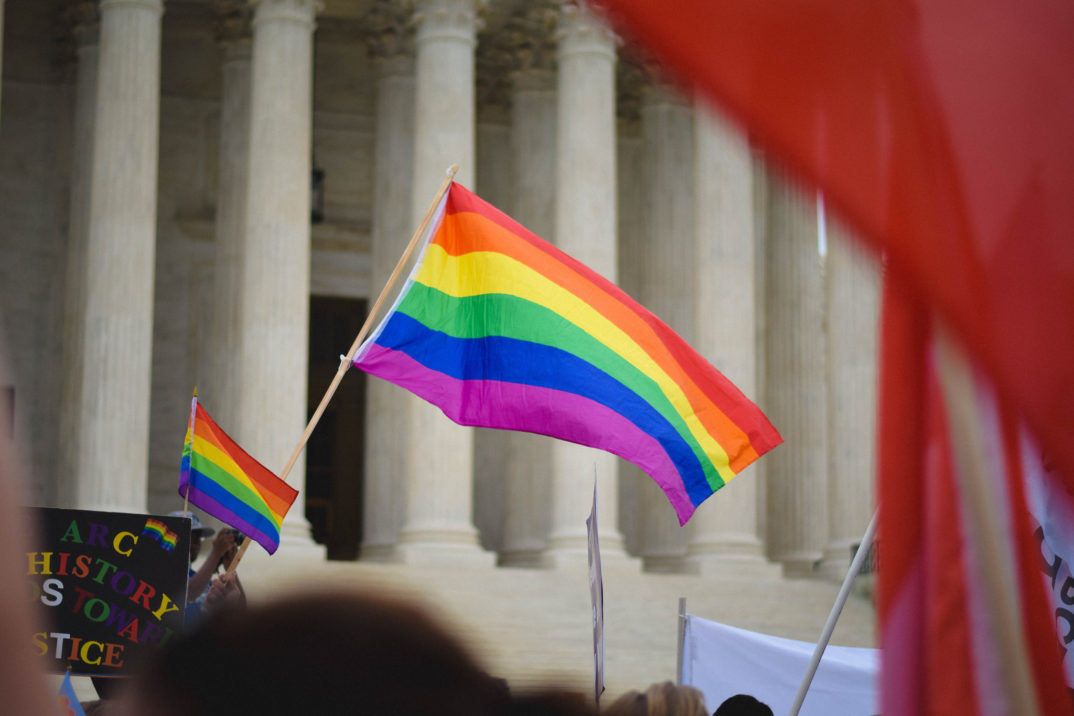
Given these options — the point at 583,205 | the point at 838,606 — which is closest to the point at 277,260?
the point at 583,205

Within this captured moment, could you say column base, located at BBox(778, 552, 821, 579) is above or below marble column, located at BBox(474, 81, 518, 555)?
below

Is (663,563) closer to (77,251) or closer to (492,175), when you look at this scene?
(492,175)

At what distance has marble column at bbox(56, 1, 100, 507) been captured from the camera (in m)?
42.2

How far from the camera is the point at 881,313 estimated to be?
358cm

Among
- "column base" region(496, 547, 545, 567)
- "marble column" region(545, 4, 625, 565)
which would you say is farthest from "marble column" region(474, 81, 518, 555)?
"marble column" region(545, 4, 625, 565)

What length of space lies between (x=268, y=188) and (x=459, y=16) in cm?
756

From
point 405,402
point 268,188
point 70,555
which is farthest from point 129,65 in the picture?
point 70,555

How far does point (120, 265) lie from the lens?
41156 millimetres

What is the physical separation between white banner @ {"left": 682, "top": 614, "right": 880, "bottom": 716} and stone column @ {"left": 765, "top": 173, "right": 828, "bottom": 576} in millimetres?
34664

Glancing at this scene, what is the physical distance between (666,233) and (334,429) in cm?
1275

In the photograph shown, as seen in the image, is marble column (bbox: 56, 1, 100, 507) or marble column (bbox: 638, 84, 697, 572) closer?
marble column (bbox: 56, 1, 100, 507)

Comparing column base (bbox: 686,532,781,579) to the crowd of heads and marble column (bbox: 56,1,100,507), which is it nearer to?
marble column (bbox: 56,1,100,507)

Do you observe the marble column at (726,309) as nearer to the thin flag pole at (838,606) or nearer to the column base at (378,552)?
the column base at (378,552)

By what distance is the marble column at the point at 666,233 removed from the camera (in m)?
50.5
